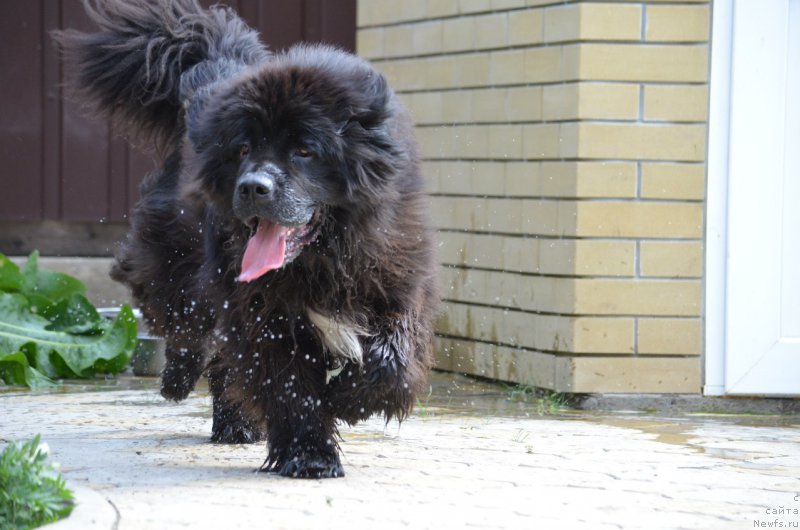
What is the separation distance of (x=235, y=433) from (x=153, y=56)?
1.68 m

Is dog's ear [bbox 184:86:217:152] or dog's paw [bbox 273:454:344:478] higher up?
dog's ear [bbox 184:86:217:152]

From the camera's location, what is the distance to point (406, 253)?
4227 mm

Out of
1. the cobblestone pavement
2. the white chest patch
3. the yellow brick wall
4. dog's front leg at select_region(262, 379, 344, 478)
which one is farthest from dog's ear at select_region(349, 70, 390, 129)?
the yellow brick wall

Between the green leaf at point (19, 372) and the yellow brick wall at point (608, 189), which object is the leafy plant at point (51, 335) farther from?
the yellow brick wall at point (608, 189)

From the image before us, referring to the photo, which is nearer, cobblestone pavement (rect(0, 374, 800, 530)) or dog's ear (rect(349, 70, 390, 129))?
cobblestone pavement (rect(0, 374, 800, 530))

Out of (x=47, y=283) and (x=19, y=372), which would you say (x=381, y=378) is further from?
(x=47, y=283)

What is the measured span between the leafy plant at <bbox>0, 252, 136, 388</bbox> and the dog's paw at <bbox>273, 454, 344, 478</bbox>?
107 inches

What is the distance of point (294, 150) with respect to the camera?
12.9ft

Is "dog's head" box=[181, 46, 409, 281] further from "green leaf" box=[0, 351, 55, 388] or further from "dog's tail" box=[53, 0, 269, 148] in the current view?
"green leaf" box=[0, 351, 55, 388]

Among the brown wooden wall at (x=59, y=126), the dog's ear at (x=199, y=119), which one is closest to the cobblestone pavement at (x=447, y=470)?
the dog's ear at (x=199, y=119)

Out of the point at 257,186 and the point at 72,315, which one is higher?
the point at 257,186

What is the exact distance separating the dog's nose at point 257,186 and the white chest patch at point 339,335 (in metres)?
0.52

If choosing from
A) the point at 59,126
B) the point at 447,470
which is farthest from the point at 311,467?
the point at 59,126

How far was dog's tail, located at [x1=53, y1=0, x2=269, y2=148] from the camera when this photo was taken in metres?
5.21
